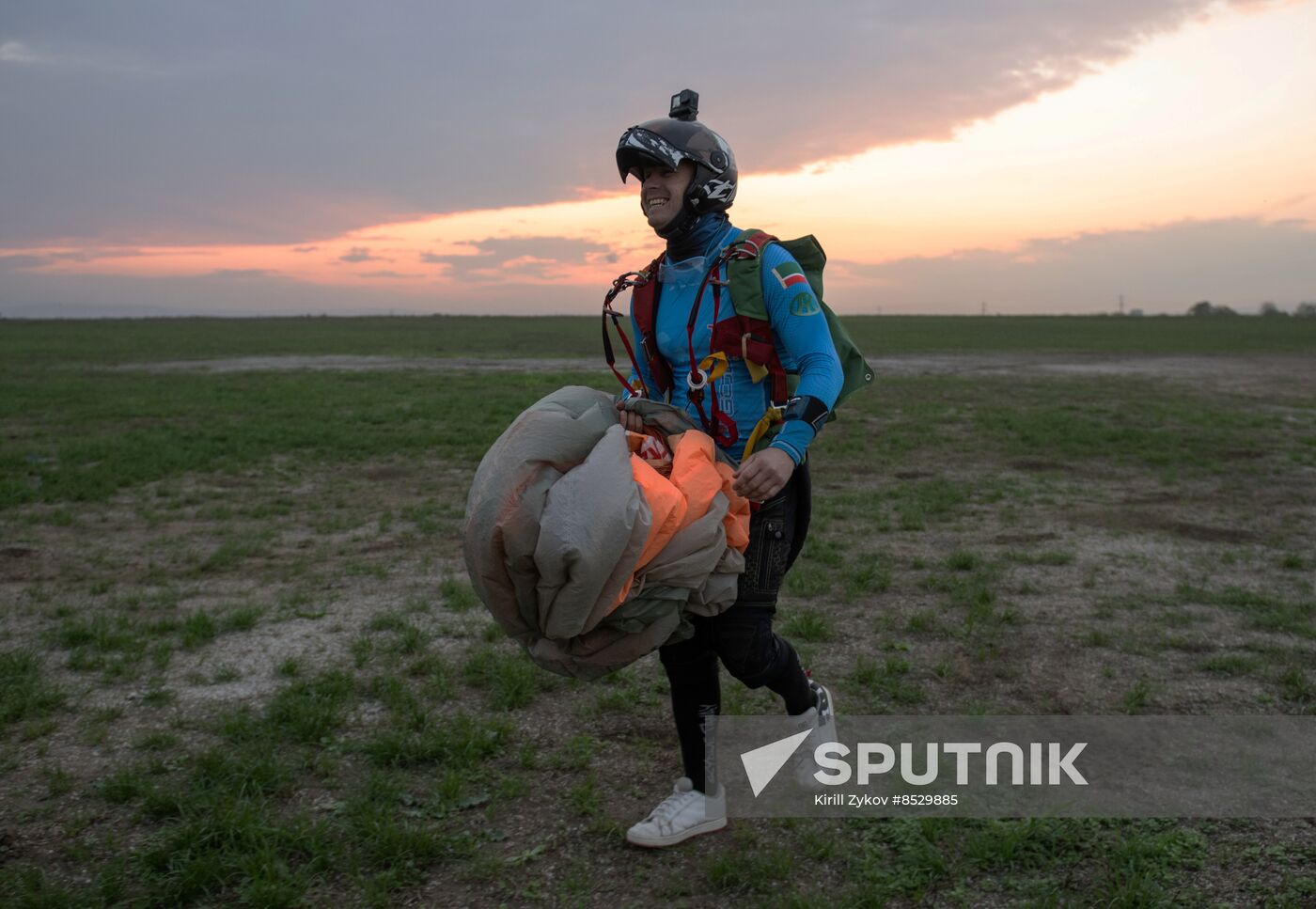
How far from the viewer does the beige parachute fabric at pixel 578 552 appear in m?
2.96

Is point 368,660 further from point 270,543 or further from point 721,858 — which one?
point 270,543

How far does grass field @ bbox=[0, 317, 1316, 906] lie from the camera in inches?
140

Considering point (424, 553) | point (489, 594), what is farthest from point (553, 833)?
point (424, 553)

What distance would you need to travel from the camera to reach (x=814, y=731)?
3945 mm

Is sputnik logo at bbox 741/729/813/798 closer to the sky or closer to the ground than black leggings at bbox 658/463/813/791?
closer to the ground

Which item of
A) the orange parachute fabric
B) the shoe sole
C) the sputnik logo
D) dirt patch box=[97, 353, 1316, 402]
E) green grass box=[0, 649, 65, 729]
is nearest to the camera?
the orange parachute fabric

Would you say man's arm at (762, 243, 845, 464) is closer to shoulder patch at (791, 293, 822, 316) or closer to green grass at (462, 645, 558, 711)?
shoulder patch at (791, 293, 822, 316)

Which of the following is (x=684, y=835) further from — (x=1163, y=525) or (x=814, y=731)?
(x=1163, y=525)

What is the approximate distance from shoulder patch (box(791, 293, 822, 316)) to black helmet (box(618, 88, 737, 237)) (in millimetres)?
534

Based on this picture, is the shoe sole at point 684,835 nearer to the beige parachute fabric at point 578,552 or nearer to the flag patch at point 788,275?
the beige parachute fabric at point 578,552

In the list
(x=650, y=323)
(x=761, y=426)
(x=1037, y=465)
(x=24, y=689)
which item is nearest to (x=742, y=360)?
(x=761, y=426)

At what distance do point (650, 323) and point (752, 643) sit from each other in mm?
1246

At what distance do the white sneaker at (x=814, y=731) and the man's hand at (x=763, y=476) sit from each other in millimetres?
1103

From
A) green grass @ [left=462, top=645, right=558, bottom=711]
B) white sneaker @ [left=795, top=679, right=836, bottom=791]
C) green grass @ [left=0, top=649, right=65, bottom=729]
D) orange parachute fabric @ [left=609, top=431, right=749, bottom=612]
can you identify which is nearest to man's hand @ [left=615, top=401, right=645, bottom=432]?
orange parachute fabric @ [left=609, top=431, right=749, bottom=612]
